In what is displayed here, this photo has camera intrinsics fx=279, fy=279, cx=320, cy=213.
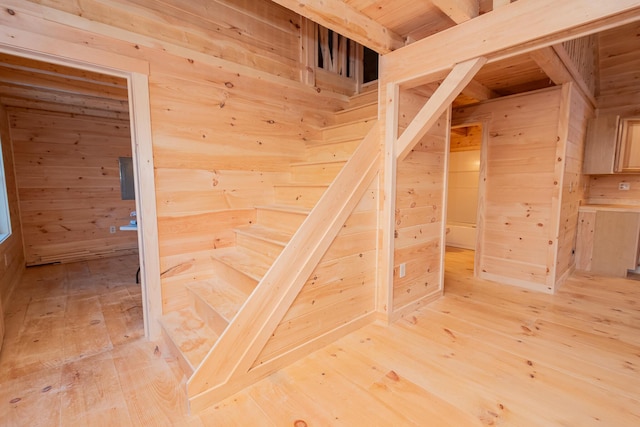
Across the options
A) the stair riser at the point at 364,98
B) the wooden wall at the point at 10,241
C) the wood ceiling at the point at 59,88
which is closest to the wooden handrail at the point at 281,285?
the stair riser at the point at 364,98

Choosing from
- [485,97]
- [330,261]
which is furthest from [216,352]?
[485,97]

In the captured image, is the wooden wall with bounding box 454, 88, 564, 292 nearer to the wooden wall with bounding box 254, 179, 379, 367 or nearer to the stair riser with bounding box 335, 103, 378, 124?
the stair riser with bounding box 335, 103, 378, 124

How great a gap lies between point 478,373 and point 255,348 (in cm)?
131

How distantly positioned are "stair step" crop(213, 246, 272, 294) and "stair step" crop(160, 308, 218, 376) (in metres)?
0.34

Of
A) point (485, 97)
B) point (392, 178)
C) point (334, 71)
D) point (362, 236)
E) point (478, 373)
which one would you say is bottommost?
point (478, 373)

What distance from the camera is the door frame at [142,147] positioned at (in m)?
1.65

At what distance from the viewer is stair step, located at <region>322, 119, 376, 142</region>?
2.54 m

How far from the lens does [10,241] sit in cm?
314

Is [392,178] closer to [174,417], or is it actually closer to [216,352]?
[216,352]

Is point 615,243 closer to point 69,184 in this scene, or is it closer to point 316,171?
point 316,171

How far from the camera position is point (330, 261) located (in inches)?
74.3

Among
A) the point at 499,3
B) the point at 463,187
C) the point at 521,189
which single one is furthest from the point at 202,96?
the point at 463,187

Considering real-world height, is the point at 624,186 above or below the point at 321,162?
below

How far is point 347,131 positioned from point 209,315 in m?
1.98
